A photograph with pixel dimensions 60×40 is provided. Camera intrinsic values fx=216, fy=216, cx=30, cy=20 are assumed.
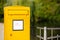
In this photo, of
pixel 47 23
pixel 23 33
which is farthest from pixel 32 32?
pixel 23 33

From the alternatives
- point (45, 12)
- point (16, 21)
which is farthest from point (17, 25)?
point (45, 12)

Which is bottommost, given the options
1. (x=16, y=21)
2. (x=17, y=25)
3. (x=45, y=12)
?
(x=17, y=25)

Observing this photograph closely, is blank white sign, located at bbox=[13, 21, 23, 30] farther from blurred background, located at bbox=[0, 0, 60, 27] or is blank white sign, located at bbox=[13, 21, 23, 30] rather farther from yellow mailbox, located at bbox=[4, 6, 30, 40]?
blurred background, located at bbox=[0, 0, 60, 27]

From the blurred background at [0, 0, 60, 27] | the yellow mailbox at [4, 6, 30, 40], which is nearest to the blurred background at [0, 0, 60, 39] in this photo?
the blurred background at [0, 0, 60, 27]

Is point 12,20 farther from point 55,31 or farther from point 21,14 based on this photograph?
point 55,31

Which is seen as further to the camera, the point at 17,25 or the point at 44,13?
the point at 44,13

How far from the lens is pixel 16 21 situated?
6547mm

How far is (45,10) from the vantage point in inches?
386

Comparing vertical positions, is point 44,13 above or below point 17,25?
above

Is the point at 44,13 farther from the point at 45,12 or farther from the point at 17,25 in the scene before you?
the point at 17,25

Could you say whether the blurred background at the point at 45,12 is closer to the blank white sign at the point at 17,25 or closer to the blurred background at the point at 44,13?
the blurred background at the point at 44,13

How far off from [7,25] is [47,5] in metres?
3.54

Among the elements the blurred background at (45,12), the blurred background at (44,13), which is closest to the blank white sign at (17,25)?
the blurred background at (44,13)

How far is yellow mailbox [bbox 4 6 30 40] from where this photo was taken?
21.5ft
